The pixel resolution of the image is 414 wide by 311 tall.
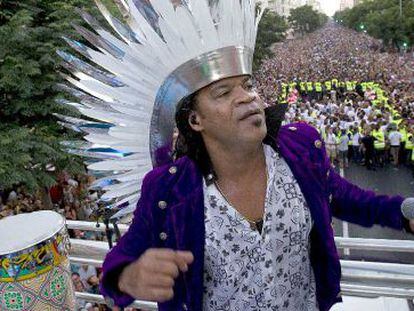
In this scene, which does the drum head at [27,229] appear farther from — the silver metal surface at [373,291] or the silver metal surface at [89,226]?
the silver metal surface at [373,291]

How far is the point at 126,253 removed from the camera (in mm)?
1528

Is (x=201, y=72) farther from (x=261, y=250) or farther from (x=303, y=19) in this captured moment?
(x=303, y=19)

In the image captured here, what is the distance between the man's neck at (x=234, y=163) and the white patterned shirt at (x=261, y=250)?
0.14 ft

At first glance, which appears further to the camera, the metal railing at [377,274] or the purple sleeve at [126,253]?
the metal railing at [377,274]

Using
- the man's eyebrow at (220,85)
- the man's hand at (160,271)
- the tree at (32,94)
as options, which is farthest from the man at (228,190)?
the tree at (32,94)

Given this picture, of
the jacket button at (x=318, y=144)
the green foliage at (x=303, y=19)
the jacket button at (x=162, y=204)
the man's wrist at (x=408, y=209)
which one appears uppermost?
the green foliage at (x=303, y=19)

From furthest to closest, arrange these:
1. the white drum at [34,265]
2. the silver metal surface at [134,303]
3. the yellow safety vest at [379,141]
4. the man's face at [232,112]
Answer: the yellow safety vest at [379,141] < the silver metal surface at [134,303] < the white drum at [34,265] < the man's face at [232,112]

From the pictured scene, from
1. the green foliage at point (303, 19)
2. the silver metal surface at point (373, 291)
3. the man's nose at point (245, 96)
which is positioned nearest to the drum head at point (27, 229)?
the man's nose at point (245, 96)

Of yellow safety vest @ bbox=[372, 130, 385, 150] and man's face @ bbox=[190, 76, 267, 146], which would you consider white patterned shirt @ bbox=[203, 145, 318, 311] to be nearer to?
man's face @ bbox=[190, 76, 267, 146]

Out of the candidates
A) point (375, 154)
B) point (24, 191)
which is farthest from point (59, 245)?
point (375, 154)

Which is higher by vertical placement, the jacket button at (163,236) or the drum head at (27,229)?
the jacket button at (163,236)

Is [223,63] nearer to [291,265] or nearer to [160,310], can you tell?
[291,265]

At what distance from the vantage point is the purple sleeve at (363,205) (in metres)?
1.59

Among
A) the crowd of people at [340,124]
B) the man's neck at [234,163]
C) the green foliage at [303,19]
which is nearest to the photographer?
the man's neck at [234,163]
